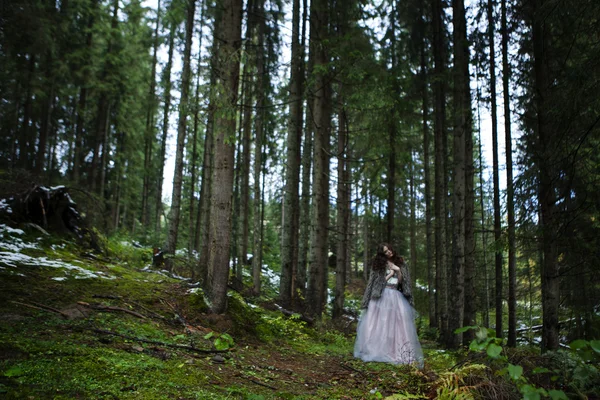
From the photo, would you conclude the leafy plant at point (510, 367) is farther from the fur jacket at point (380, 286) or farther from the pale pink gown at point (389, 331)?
the fur jacket at point (380, 286)

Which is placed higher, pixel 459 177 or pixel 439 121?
pixel 439 121

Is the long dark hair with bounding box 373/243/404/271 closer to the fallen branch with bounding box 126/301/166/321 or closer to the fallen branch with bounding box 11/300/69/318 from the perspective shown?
the fallen branch with bounding box 126/301/166/321

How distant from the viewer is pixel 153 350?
13.5ft

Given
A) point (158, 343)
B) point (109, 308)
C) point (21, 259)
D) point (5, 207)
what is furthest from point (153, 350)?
point (5, 207)

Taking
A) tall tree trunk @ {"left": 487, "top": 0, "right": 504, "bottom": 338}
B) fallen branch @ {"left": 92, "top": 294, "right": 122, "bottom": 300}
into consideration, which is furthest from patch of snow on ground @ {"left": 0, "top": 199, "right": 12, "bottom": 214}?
tall tree trunk @ {"left": 487, "top": 0, "right": 504, "bottom": 338}

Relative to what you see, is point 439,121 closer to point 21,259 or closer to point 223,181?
point 223,181

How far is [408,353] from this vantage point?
6406mm

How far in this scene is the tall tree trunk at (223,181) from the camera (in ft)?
19.7

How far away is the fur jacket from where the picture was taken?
721 centimetres

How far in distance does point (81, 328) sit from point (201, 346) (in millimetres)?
1392

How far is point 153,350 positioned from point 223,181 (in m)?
2.83

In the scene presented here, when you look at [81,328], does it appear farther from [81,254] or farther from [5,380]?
[81,254]

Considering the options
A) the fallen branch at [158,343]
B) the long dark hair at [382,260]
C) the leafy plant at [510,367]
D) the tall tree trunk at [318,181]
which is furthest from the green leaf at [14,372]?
the tall tree trunk at [318,181]

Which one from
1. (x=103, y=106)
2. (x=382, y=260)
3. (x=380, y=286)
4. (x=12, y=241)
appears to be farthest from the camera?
(x=103, y=106)
